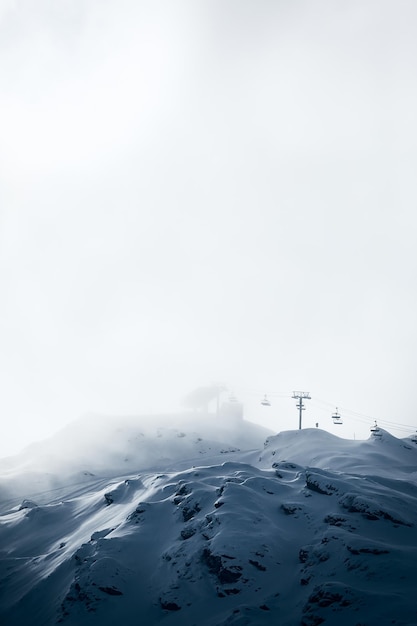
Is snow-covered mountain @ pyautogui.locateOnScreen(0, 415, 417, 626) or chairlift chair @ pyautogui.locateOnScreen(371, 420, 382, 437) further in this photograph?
chairlift chair @ pyautogui.locateOnScreen(371, 420, 382, 437)

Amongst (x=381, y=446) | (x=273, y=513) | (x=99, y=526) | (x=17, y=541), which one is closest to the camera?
(x=273, y=513)

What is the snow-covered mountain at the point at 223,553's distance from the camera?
14312 mm

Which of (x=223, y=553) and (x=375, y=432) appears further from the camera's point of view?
(x=375, y=432)

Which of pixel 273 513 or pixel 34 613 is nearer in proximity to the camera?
pixel 34 613

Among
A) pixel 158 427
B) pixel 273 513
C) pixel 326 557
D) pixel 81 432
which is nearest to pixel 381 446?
pixel 273 513

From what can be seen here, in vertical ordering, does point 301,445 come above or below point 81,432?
above

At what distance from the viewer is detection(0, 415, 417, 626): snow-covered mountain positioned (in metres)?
14.3

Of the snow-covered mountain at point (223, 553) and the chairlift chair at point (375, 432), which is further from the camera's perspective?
the chairlift chair at point (375, 432)

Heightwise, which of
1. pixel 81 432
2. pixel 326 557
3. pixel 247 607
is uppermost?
pixel 326 557

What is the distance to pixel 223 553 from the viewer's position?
16.9m

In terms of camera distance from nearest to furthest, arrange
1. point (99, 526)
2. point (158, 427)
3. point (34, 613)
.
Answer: point (34, 613)
point (99, 526)
point (158, 427)

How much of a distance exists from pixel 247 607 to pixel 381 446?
29.3 m

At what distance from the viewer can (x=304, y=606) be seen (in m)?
13.9

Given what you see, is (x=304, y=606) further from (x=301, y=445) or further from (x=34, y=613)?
(x=301, y=445)
